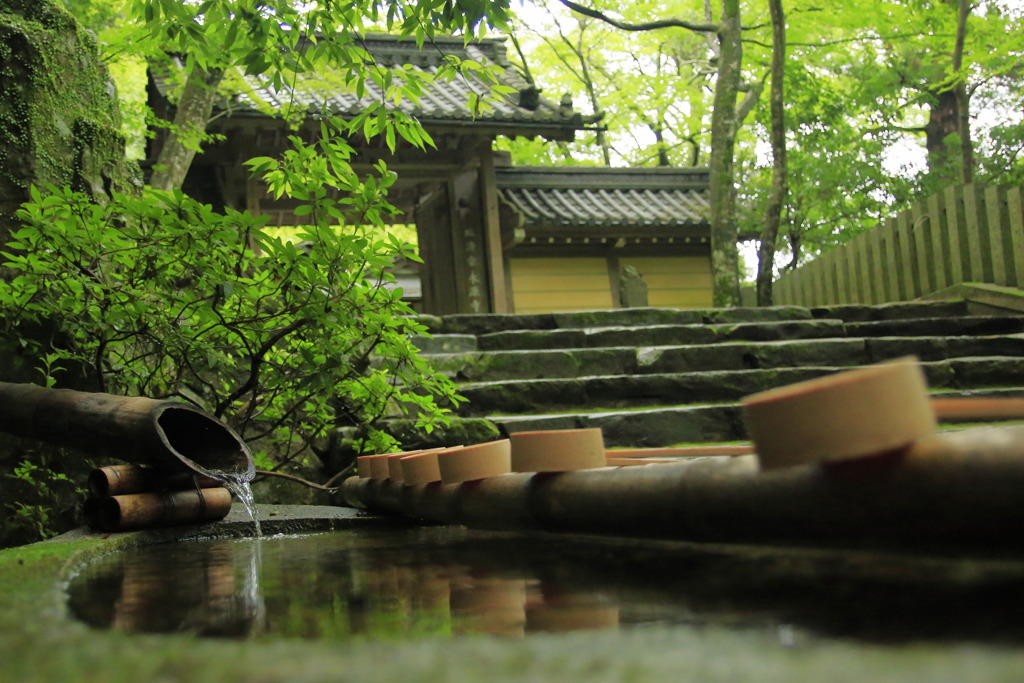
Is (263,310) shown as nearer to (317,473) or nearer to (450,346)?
(317,473)

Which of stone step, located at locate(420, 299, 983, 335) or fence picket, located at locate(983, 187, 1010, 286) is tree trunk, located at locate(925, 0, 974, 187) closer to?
fence picket, located at locate(983, 187, 1010, 286)

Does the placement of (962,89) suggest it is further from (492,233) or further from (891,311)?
(492,233)

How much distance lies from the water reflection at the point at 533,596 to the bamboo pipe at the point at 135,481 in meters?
1.02

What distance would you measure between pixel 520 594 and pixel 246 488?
238 centimetres

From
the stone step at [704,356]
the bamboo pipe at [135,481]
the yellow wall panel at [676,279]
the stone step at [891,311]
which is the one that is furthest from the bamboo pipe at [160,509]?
the yellow wall panel at [676,279]

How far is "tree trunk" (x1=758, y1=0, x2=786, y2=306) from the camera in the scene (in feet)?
33.6

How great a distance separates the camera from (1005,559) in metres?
1.27

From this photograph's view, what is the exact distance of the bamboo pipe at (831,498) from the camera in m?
1.19

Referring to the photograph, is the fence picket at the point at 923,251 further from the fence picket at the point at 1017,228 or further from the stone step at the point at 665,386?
the stone step at the point at 665,386

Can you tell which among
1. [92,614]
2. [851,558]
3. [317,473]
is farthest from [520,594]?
[317,473]

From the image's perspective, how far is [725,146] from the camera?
11.0m

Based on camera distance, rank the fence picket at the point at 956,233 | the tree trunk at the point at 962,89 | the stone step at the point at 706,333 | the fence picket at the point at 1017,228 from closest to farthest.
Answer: the stone step at the point at 706,333, the fence picket at the point at 1017,228, the fence picket at the point at 956,233, the tree trunk at the point at 962,89

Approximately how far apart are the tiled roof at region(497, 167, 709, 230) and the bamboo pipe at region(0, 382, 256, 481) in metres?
→ 9.07

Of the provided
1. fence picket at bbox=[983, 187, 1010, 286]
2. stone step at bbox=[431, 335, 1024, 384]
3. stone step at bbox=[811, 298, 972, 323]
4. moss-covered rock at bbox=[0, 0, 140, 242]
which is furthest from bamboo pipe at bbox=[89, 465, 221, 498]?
fence picket at bbox=[983, 187, 1010, 286]
